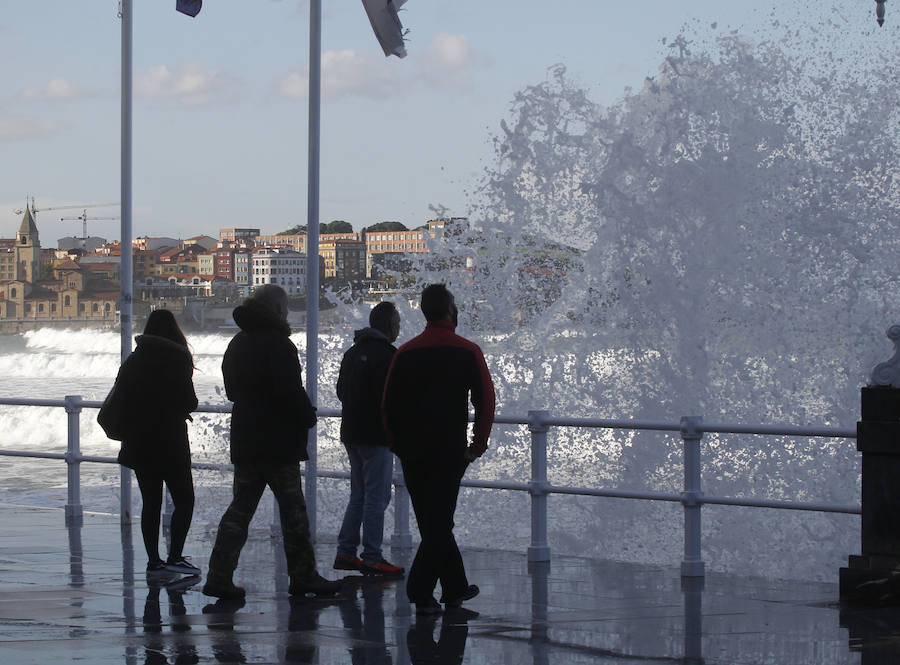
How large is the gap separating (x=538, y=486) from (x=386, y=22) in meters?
5.56

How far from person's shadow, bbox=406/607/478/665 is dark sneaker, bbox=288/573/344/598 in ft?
2.76

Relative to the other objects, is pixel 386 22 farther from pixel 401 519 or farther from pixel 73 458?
pixel 401 519

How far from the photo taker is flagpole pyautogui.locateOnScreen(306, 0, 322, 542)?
37.7 feet

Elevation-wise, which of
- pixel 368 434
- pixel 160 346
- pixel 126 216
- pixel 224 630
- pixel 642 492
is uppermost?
pixel 126 216

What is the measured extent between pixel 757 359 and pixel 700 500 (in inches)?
655

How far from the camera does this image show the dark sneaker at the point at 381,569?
9.26 m

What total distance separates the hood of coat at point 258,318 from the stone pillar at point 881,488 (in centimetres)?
317

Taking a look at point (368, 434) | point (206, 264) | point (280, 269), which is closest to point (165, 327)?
point (368, 434)

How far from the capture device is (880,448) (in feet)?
25.6

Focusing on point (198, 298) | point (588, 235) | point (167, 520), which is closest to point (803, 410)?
point (588, 235)

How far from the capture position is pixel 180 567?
354 inches

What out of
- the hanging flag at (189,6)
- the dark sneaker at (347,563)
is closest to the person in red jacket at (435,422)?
the dark sneaker at (347,563)

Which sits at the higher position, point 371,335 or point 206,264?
point 206,264

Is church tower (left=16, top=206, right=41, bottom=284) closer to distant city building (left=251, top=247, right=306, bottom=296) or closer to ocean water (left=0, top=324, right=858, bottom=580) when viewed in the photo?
distant city building (left=251, top=247, right=306, bottom=296)
